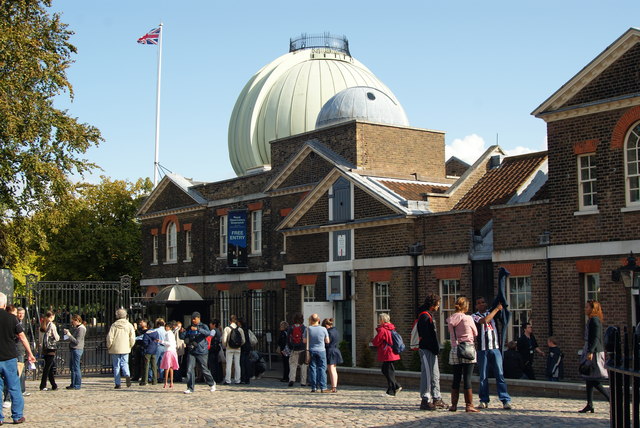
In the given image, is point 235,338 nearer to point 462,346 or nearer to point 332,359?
point 332,359

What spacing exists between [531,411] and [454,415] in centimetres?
143

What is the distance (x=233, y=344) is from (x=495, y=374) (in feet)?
28.6

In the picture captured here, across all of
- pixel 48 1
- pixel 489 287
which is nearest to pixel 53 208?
pixel 48 1

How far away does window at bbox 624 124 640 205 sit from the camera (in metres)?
21.4

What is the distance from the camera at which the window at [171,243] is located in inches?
1702

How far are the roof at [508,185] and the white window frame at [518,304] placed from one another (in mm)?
3038

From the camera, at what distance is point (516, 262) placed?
2373 centimetres

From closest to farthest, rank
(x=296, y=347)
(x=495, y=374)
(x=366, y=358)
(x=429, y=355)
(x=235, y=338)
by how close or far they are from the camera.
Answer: (x=495, y=374), (x=429, y=355), (x=235, y=338), (x=296, y=347), (x=366, y=358)

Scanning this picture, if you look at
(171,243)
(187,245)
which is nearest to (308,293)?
(187,245)

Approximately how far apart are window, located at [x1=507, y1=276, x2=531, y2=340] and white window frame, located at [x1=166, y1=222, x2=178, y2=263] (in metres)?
22.0

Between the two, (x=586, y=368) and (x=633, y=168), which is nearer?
(x=586, y=368)

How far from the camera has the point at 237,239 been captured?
124 ft

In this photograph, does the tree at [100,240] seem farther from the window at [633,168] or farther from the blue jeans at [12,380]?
the blue jeans at [12,380]

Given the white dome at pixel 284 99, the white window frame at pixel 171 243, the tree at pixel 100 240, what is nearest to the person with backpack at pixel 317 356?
the white dome at pixel 284 99
